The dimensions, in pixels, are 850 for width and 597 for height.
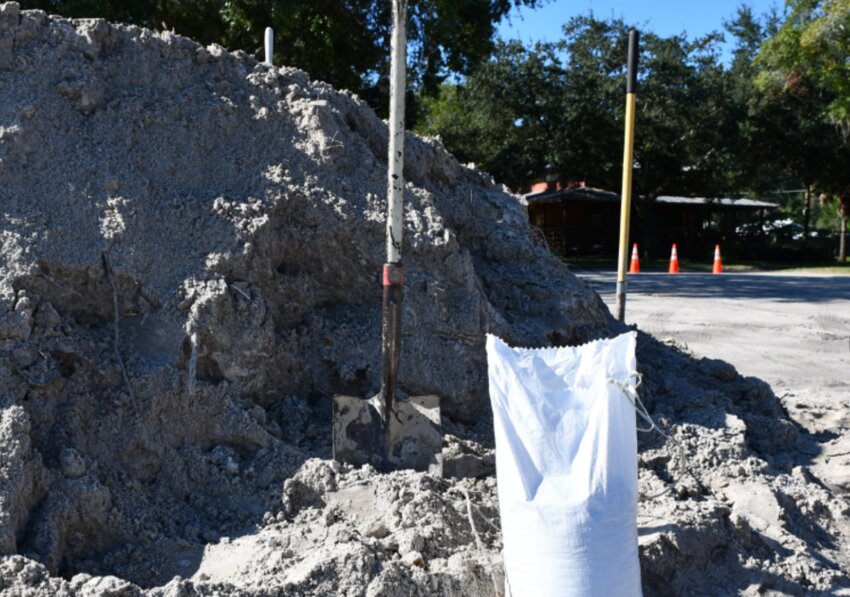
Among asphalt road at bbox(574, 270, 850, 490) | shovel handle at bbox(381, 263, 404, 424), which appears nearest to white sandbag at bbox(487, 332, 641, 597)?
shovel handle at bbox(381, 263, 404, 424)

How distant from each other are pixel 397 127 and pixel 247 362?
1274 mm

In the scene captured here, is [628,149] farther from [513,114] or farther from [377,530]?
[513,114]

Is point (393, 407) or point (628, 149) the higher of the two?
point (628, 149)

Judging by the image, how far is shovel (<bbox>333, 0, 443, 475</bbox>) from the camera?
3812 mm

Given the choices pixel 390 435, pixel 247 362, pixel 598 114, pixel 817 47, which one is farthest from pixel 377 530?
pixel 598 114

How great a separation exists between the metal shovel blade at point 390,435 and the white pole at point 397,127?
2.20 ft

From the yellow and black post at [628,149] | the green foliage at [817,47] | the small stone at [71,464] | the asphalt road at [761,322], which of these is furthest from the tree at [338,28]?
the small stone at [71,464]

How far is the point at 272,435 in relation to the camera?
3896mm

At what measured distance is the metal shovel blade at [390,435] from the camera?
12.6 ft

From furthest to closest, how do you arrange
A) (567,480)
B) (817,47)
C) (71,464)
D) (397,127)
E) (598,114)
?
(598,114), (817,47), (397,127), (71,464), (567,480)

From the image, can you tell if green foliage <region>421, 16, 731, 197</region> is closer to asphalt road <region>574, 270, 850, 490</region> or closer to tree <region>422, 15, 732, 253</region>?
tree <region>422, 15, 732, 253</region>

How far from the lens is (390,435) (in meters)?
3.92

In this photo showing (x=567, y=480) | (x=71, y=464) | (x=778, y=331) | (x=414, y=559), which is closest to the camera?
(x=567, y=480)

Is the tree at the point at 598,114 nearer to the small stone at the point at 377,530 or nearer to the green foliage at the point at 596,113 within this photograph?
the green foliage at the point at 596,113
